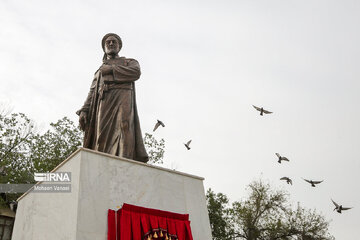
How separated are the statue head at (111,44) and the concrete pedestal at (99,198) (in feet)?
10.9

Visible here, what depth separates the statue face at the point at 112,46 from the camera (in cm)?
807

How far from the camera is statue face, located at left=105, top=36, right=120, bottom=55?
807 centimetres

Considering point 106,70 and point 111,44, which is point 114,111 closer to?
point 106,70

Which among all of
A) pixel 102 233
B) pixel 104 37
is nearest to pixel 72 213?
pixel 102 233

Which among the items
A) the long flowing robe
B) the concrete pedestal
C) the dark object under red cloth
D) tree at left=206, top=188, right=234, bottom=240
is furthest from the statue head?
tree at left=206, top=188, right=234, bottom=240

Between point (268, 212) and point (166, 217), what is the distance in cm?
2188

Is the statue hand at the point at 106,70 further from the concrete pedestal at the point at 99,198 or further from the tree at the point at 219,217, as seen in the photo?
the tree at the point at 219,217

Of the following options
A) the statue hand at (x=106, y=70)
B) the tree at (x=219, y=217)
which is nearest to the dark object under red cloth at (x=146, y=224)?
the statue hand at (x=106, y=70)

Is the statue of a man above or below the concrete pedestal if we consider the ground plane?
above

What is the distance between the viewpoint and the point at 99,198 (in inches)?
196

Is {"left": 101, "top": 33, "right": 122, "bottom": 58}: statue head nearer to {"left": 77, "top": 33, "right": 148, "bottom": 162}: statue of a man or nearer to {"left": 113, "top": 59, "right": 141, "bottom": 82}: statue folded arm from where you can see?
{"left": 77, "top": 33, "right": 148, "bottom": 162}: statue of a man

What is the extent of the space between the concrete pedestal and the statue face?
331cm

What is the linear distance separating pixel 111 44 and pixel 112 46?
51 mm

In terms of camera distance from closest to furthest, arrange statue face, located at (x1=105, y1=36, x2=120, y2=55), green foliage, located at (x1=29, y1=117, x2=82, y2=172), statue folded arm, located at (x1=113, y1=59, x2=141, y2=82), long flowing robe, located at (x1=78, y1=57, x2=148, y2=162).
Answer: long flowing robe, located at (x1=78, y1=57, x2=148, y2=162) → statue folded arm, located at (x1=113, y1=59, x2=141, y2=82) → statue face, located at (x1=105, y1=36, x2=120, y2=55) → green foliage, located at (x1=29, y1=117, x2=82, y2=172)
